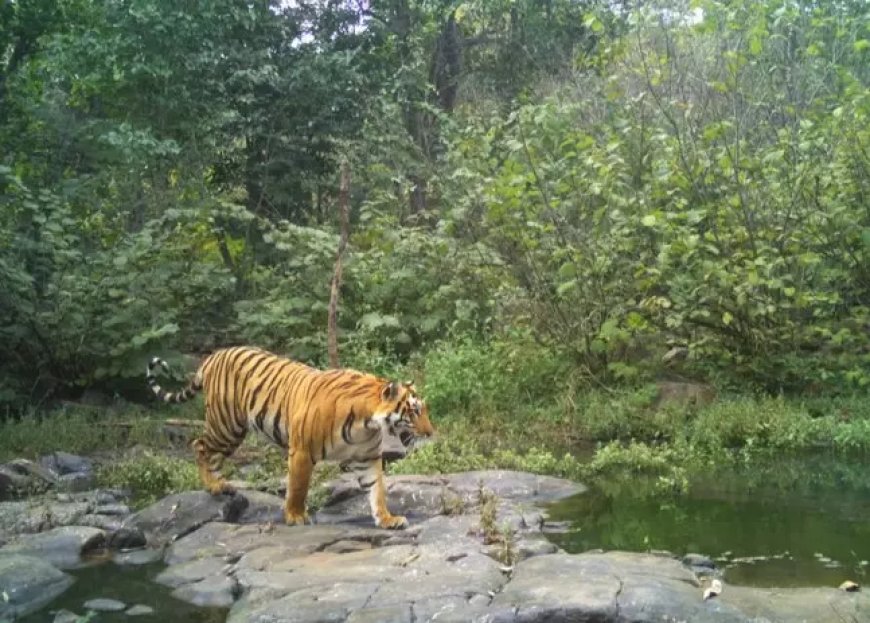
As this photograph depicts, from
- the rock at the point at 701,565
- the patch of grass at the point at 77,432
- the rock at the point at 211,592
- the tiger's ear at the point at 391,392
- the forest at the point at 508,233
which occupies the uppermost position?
the forest at the point at 508,233

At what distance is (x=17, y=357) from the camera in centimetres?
1145

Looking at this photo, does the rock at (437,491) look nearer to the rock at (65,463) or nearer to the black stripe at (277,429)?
the black stripe at (277,429)

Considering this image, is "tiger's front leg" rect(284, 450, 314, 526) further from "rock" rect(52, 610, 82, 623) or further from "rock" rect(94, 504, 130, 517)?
"rock" rect(52, 610, 82, 623)

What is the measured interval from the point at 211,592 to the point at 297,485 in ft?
4.50

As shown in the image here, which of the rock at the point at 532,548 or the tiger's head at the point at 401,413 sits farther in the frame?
the tiger's head at the point at 401,413

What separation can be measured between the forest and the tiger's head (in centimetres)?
366

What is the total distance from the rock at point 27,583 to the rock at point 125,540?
634mm

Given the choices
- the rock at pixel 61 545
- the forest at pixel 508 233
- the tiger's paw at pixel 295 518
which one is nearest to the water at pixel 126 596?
the rock at pixel 61 545

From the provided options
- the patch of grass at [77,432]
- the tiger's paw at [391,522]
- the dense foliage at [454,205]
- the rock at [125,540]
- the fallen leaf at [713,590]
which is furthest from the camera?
the dense foliage at [454,205]

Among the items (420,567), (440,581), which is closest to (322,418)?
(420,567)

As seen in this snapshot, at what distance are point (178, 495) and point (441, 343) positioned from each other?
5.35 metres

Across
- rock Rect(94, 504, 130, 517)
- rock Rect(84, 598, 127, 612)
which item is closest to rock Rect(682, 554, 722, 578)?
rock Rect(84, 598, 127, 612)

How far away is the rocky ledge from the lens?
15.5 ft

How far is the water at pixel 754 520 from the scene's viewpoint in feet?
19.3
